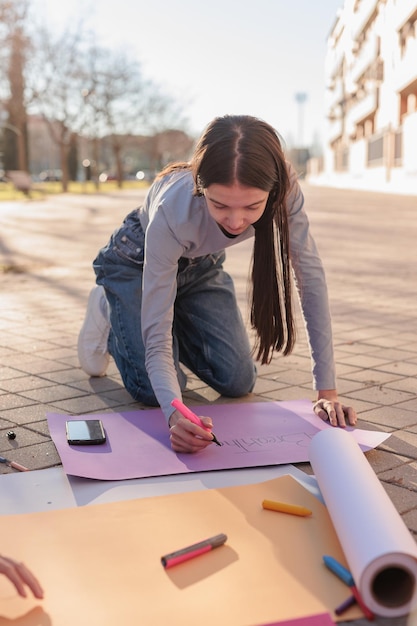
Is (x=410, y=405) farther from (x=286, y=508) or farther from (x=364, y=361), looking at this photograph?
(x=286, y=508)

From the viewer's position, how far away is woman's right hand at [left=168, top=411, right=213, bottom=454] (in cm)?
243

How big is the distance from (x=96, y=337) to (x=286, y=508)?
165 centimetres

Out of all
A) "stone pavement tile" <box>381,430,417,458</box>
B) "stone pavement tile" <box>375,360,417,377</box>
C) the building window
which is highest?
the building window

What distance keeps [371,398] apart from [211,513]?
4.39 feet

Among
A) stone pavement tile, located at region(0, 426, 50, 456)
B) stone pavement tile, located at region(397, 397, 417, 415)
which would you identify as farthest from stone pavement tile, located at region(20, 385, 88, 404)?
stone pavement tile, located at region(397, 397, 417, 415)

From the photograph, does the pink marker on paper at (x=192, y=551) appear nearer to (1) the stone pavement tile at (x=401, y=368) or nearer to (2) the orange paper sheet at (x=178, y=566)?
(2) the orange paper sheet at (x=178, y=566)

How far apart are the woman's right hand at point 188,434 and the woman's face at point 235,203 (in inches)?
23.5

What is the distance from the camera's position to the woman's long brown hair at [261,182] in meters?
2.37

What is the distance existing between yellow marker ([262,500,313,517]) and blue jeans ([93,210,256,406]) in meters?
1.13

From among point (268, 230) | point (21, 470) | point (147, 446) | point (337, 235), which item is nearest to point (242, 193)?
point (268, 230)

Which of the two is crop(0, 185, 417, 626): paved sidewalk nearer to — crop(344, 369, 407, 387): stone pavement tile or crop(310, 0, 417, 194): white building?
crop(344, 369, 407, 387): stone pavement tile

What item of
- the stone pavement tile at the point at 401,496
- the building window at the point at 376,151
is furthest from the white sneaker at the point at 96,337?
the building window at the point at 376,151

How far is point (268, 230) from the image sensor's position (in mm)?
2730

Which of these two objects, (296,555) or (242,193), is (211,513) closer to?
(296,555)
